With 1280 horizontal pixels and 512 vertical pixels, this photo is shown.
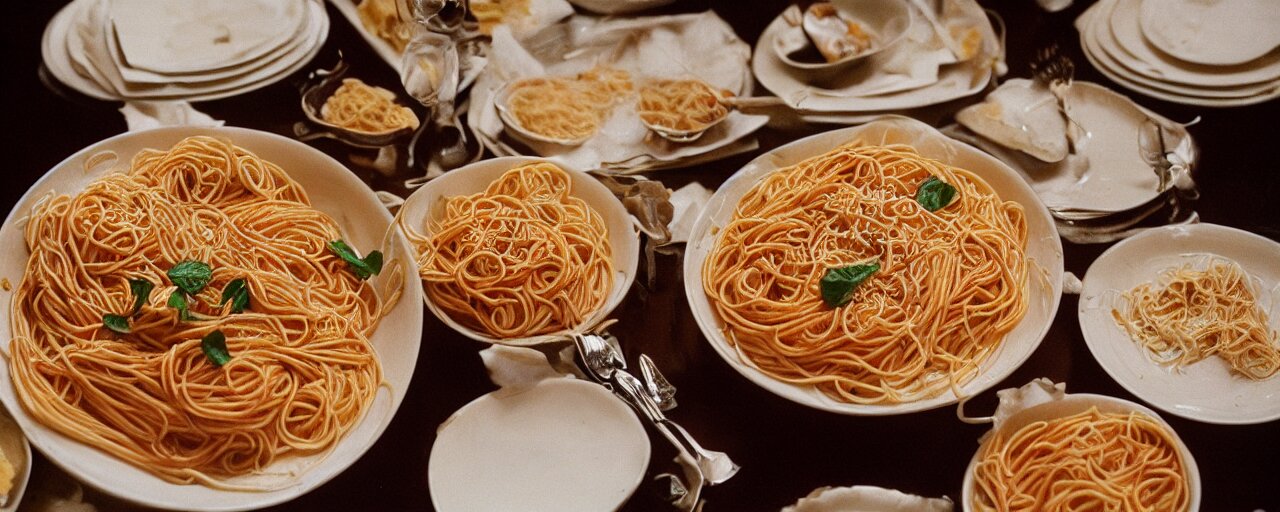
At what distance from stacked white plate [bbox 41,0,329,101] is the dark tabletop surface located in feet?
0.21

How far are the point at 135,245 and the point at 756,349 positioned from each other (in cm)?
144

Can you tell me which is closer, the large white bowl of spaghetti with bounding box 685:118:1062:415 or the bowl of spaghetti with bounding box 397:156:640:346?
the large white bowl of spaghetti with bounding box 685:118:1062:415

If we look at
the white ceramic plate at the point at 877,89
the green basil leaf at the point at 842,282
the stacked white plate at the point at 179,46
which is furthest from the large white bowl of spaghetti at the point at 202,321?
the white ceramic plate at the point at 877,89

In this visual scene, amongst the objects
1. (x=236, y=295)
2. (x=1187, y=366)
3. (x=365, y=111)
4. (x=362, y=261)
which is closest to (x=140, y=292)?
(x=236, y=295)

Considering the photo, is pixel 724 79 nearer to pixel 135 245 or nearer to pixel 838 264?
pixel 838 264

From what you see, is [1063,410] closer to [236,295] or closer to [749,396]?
[749,396]

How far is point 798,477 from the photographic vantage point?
217 centimetres

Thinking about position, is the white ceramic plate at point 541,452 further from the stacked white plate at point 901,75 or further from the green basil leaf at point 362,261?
the stacked white plate at point 901,75

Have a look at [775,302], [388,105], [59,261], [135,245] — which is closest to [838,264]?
[775,302]

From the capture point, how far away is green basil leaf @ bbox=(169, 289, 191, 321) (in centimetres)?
203

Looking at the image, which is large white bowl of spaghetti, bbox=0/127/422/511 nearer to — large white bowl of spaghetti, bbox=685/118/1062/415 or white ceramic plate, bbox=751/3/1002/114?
large white bowl of spaghetti, bbox=685/118/1062/415

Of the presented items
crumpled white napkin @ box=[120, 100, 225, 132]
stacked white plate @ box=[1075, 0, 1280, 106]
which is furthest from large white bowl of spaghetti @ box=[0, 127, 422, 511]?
Result: stacked white plate @ box=[1075, 0, 1280, 106]

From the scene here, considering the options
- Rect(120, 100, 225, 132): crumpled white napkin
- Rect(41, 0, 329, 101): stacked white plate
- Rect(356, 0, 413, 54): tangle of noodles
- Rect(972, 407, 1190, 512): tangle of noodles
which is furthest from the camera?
Rect(356, 0, 413, 54): tangle of noodles

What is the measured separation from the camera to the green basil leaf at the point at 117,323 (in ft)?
6.69
